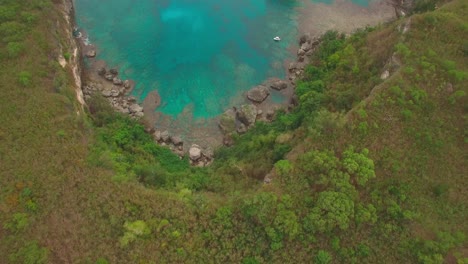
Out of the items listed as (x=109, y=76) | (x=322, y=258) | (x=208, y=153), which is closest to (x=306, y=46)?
(x=208, y=153)

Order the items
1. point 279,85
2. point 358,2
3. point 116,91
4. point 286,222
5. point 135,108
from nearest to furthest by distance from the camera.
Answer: point 286,222 → point 135,108 → point 116,91 → point 279,85 → point 358,2

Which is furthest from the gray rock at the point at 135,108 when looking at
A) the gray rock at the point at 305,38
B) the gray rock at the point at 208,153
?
the gray rock at the point at 305,38

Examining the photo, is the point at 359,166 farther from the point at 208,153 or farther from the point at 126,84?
the point at 126,84

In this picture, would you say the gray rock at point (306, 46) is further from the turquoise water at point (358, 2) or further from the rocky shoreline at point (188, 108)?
the turquoise water at point (358, 2)

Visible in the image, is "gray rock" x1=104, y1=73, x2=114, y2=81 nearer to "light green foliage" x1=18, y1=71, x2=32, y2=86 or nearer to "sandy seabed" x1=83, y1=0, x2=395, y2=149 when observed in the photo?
"sandy seabed" x1=83, y1=0, x2=395, y2=149

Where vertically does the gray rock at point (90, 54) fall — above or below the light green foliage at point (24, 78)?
below

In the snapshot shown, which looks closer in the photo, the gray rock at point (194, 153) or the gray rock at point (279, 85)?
the gray rock at point (194, 153)

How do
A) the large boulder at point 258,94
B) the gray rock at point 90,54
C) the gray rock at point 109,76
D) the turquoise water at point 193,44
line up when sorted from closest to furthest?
the large boulder at point 258,94
the gray rock at point 109,76
the turquoise water at point 193,44
the gray rock at point 90,54
